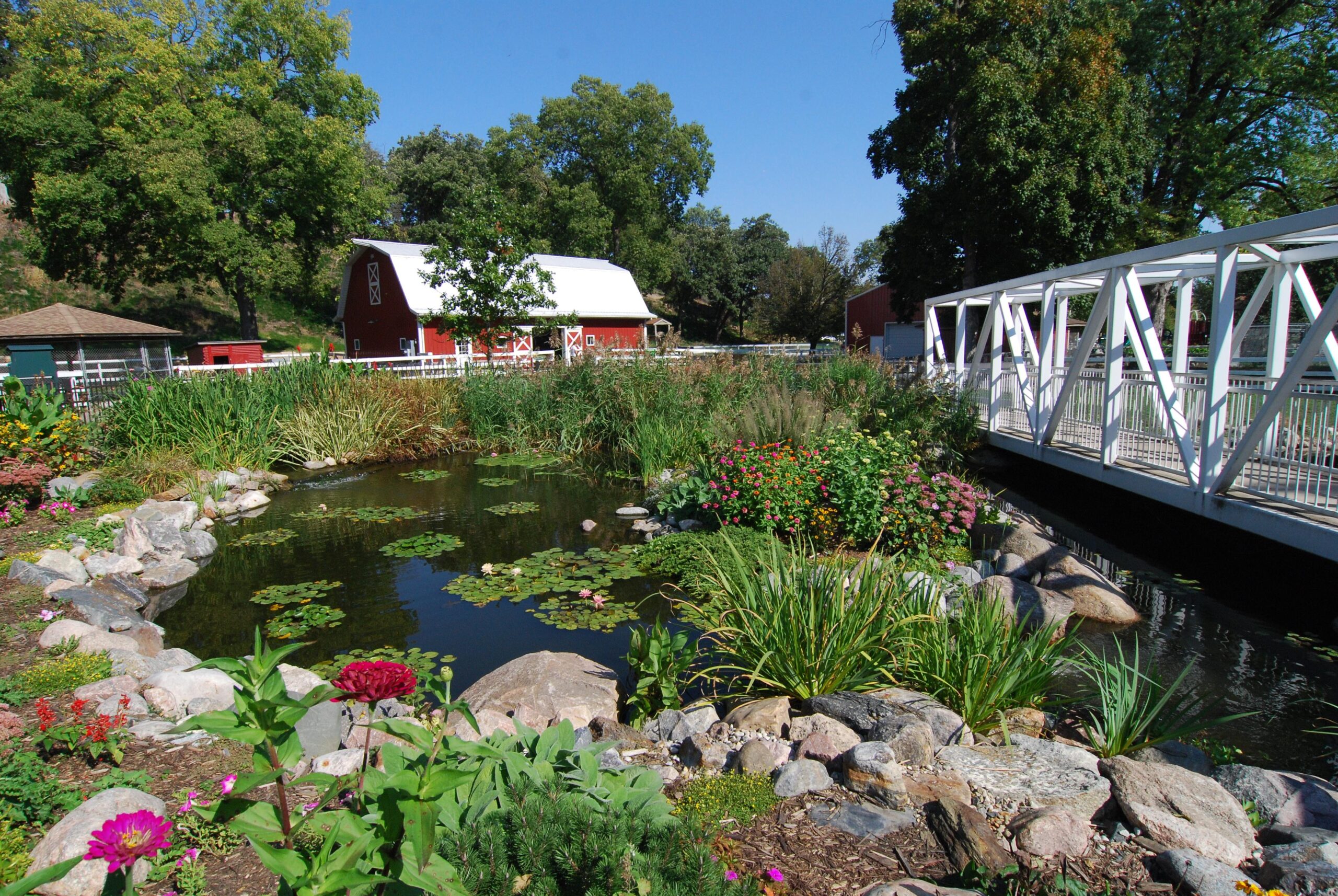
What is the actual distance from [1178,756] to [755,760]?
1.85 m

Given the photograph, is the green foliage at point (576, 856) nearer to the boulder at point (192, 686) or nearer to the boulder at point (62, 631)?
the boulder at point (192, 686)

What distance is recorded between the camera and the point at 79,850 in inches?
93.7

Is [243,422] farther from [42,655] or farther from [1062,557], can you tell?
[1062,557]

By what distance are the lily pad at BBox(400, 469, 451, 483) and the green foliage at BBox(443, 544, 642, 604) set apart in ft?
14.8

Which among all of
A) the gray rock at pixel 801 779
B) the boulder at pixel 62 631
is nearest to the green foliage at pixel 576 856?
the gray rock at pixel 801 779

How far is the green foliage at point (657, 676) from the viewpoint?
4.06m

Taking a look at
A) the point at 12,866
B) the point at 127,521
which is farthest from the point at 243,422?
the point at 12,866

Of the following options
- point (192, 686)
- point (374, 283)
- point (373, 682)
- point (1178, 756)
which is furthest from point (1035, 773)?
point (374, 283)

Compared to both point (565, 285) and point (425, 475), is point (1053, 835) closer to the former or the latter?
point (425, 475)

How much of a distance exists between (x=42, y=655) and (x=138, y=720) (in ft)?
4.10

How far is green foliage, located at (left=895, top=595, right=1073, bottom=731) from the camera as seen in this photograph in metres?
3.60

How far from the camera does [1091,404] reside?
921 centimetres

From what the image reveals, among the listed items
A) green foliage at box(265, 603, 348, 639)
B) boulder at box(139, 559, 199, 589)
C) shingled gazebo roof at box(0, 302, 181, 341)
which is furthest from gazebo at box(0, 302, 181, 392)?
green foliage at box(265, 603, 348, 639)

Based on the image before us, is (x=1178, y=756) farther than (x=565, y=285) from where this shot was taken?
No
